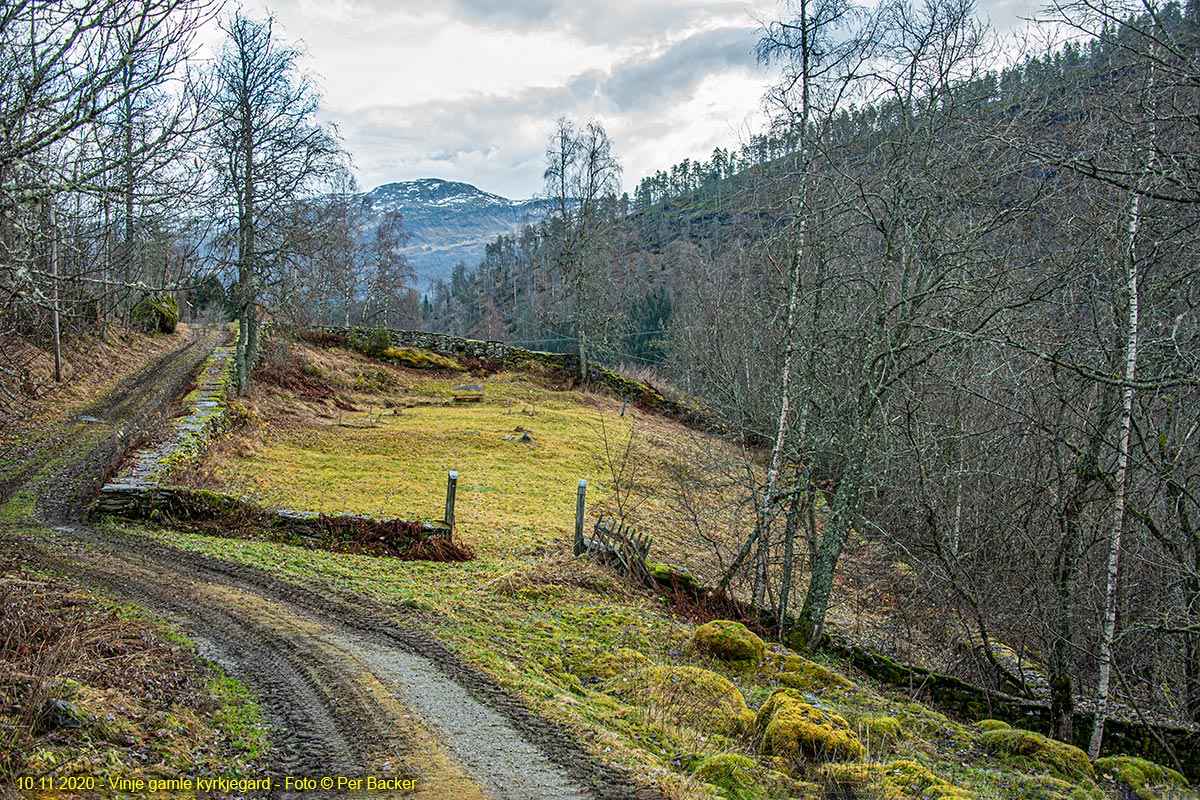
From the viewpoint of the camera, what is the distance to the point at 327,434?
60.3 ft

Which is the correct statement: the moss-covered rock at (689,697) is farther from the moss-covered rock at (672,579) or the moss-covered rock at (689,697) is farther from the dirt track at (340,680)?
the moss-covered rock at (672,579)

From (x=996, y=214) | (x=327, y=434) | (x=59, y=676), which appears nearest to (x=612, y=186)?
(x=327, y=434)

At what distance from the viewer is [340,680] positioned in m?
5.33

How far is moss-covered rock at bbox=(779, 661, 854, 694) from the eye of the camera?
6.77 metres

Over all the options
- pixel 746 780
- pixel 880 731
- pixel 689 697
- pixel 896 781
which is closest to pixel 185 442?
pixel 689 697

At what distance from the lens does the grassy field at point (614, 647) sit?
15.6 ft

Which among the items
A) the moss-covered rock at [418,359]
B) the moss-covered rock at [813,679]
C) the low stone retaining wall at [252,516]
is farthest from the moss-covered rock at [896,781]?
the moss-covered rock at [418,359]

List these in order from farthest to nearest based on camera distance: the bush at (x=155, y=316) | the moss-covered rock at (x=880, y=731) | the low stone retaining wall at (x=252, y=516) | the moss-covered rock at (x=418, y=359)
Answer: the moss-covered rock at (x=418, y=359)
the bush at (x=155, y=316)
the low stone retaining wall at (x=252, y=516)
the moss-covered rock at (x=880, y=731)

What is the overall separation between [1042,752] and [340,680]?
591 cm

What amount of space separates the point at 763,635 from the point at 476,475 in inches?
334

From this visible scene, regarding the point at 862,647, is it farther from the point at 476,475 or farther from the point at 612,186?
the point at 612,186

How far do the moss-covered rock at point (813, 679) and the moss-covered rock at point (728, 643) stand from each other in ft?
1.28

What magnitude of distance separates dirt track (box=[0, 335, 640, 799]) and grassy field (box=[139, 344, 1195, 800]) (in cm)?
36

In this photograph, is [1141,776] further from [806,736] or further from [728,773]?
[728,773]
